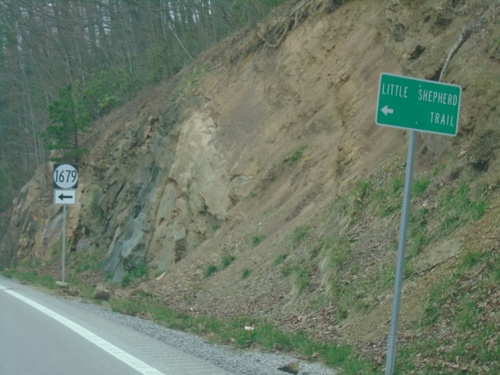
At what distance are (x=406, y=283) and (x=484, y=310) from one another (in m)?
1.93

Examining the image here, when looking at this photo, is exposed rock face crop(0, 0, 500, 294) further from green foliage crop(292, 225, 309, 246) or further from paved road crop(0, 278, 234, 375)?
paved road crop(0, 278, 234, 375)

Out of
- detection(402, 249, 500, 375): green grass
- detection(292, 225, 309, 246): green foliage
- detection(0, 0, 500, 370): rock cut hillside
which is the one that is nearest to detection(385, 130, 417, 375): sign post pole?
detection(402, 249, 500, 375): green grass

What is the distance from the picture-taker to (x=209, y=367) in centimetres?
934

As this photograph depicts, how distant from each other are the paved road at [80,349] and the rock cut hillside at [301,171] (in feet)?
7.72

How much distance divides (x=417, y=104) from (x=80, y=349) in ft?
18.3

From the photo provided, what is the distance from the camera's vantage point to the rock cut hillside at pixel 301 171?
12055 millimetres

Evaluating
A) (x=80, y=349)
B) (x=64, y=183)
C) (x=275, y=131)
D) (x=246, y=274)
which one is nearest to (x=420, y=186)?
(x=246, y=274)

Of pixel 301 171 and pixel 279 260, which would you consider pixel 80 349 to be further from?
pixel 301 171

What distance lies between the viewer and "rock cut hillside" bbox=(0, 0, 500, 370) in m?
12.1

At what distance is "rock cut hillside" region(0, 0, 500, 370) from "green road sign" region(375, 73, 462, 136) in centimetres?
250

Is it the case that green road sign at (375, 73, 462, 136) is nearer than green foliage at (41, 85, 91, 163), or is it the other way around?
green road sign at (375, 73, 462, 136)

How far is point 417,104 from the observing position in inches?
294

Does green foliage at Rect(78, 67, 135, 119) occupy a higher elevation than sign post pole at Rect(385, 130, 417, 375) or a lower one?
higher

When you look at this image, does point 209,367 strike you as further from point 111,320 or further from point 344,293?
point 111,320
